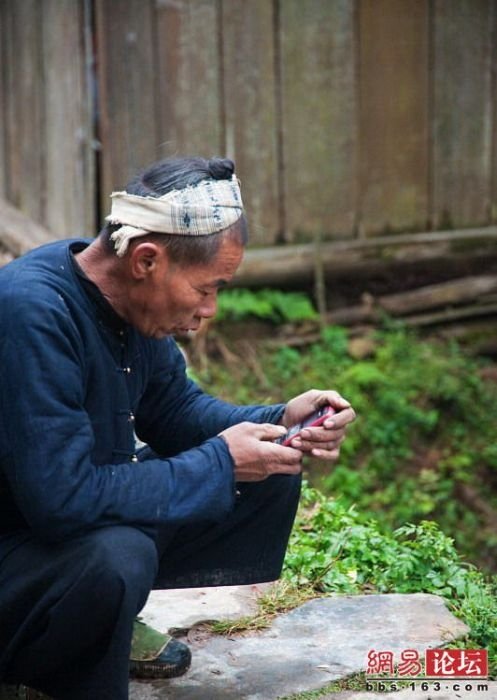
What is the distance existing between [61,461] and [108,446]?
36 cm

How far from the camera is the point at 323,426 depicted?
3.01 metres

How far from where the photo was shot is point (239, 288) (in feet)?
23.3

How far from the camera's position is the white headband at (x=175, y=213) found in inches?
110

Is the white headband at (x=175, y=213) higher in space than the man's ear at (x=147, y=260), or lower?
higher

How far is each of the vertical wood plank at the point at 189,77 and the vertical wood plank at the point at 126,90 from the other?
68 mm

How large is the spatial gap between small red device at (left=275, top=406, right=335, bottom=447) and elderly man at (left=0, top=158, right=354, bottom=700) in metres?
0.02

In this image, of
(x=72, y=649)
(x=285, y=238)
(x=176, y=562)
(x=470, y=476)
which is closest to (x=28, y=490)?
(x=72, y=649)

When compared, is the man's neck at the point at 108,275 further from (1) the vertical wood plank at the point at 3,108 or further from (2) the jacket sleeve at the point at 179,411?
(1) the vertical wood plank at the point at 3,108

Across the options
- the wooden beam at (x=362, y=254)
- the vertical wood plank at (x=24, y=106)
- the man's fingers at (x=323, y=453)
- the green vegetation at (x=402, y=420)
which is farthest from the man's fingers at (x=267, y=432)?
the vertical wood plank at (x=24, y=106)

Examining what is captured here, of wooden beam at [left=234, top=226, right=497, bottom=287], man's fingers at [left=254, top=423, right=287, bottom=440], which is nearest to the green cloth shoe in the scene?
man's fingers at [left=254, top=423, right=287, bottom=440]

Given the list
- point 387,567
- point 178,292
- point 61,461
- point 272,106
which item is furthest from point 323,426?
point 272,106

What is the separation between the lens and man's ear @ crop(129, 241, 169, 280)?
110 inches

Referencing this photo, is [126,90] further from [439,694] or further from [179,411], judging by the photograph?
[439,694]

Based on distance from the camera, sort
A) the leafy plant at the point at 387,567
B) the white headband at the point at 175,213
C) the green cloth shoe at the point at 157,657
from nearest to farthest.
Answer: the white headband at the point at 175,213 → the green cloth shoe at the point at 157,657 → the leafy plant at the point at 387,567
